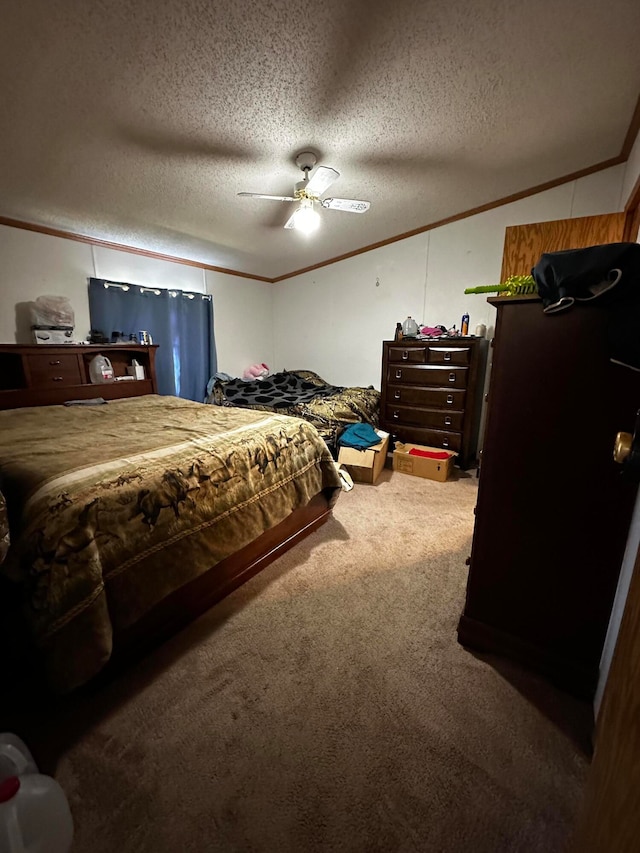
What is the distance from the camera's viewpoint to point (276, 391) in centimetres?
420

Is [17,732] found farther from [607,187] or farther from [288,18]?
[607,187]

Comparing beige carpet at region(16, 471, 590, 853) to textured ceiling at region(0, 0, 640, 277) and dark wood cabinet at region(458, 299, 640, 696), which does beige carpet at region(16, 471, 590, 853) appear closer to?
dark wood cabinet at region(458, 299, 640, 696)

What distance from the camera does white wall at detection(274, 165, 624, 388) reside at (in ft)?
9.67

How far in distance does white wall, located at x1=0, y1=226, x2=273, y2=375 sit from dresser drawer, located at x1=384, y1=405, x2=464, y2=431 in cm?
248

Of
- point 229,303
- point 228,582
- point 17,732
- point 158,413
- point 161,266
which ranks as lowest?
point 17,732

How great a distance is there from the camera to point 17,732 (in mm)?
1074

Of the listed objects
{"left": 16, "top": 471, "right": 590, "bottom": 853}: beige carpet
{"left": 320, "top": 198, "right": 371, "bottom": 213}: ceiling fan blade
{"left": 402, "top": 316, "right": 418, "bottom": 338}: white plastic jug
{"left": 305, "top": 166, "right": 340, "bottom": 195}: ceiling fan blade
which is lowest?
{"left": 16, "top": 471, "right": 590, "bottom": 853}: beige carpet

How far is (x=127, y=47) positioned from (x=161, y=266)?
2.59 meters

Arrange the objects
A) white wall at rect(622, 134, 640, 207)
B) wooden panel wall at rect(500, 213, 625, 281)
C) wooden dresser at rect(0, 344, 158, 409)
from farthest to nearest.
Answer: wooden dresser at rect(0, 344, 158, 409)
wooden panel wall at rect(500, 213, 625, 281)
white wall at rect(622, 134, 640, 207)

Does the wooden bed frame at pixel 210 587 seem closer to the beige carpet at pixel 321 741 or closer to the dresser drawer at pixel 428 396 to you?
the beige carpet at pixel 321 741

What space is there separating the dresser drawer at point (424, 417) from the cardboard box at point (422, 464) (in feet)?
0.81

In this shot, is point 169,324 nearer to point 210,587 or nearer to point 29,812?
point 210,587

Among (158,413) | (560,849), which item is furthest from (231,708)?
(158,413)

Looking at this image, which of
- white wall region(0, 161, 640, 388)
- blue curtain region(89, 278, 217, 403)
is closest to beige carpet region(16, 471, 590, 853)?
white wall region(0, 161, 640, 388)
